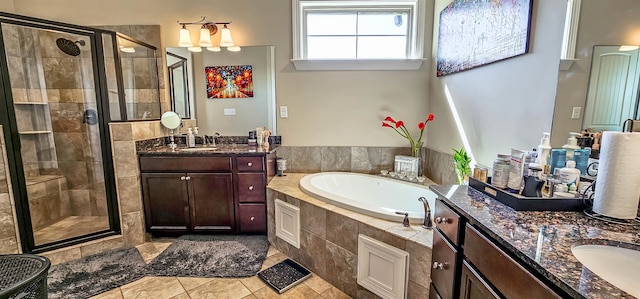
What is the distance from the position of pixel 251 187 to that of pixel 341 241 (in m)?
1.04

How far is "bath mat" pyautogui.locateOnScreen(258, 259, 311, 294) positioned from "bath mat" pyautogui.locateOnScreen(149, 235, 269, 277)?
114 millimetres

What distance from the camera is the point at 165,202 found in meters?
2.56

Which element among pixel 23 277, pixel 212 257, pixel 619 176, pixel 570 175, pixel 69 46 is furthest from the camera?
pixel 69 46

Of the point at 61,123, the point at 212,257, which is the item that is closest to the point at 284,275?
the point at 212,257

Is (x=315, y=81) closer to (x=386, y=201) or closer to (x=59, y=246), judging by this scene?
(x=386, y=201)

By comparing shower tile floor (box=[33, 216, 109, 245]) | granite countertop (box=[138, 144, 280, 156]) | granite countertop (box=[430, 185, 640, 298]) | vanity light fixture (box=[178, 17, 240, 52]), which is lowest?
shower tile floor (box=[33, 216, 109, 245])

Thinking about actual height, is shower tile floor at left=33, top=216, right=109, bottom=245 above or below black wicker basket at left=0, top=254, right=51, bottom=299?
below

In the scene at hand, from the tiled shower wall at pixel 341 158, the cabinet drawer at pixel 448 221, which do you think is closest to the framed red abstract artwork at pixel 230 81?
the tiled shower wall at pixel 341 158

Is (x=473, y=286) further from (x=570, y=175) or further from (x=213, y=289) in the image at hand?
(x=213, y=289)

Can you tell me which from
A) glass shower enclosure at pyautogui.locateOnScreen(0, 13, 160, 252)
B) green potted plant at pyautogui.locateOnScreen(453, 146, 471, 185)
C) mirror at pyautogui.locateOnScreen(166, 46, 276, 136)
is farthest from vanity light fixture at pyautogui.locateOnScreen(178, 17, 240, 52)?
green potted plant at pyautogui.locateOnScreen(453, 146, 471, 185)

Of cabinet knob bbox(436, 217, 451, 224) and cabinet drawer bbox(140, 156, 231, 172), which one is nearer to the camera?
cabinet knob bbox(436, 217, 451, 224)

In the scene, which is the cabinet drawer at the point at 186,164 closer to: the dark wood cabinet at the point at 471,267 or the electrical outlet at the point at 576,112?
the dark wood cabinet at the point at 471,267

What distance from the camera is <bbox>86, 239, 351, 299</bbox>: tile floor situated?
72.4 inches

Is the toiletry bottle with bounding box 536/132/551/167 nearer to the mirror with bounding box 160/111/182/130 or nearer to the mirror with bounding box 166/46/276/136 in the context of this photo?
the mirror with bounding box 166/46/276/136
